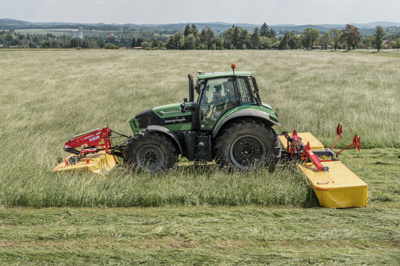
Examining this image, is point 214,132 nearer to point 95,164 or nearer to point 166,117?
point 166,117

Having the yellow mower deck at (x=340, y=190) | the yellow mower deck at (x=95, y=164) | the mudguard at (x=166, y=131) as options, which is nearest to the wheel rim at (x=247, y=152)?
the mudguard at (x=166, y=131)

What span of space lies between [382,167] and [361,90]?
1131cm

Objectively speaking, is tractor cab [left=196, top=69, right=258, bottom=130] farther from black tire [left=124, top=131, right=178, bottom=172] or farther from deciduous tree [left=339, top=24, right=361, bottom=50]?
deciduous tree [left=339, top=24, right=361, bottom=50]

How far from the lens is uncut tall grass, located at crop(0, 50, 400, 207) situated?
6770mm

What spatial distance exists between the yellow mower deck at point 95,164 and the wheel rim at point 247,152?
109 inches

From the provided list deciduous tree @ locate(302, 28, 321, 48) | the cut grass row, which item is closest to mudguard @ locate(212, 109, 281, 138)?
the cut grass row

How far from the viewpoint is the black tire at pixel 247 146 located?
760 cm

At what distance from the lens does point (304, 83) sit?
882 inches

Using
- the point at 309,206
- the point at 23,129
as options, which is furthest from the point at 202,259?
→ the point at 23,129

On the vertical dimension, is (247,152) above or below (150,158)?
above

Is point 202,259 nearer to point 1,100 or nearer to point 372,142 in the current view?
point 372,142

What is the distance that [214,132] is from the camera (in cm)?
776

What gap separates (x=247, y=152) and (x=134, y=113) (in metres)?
7.31

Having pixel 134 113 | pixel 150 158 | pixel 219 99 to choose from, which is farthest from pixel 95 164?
pixel 134 113
